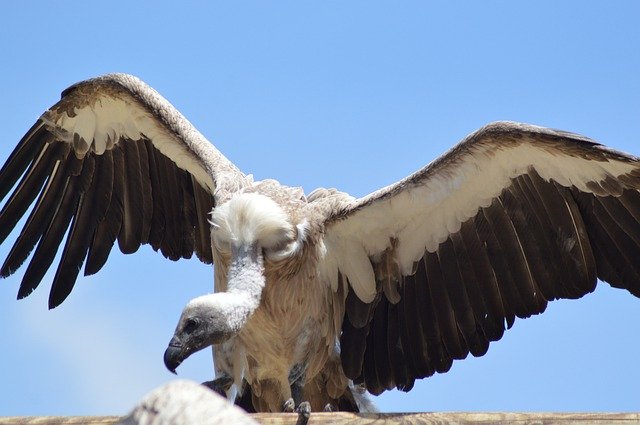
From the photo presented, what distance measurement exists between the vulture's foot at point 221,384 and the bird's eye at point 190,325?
99cm

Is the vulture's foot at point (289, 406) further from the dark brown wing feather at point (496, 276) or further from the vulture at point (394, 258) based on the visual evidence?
the dark brown wing feather at point (496, 276)

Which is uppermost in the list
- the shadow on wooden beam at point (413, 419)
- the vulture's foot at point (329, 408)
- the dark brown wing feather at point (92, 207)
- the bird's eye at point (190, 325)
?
the dark brown wing feather at point (92, 207)

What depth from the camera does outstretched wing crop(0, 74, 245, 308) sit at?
9680 millimetres

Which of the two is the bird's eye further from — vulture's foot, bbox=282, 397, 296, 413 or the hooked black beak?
vulture's foot, bbox=282, 397, 296, 413

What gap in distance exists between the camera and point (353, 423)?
20.4ft

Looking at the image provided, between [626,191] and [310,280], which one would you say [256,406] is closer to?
[310,280]

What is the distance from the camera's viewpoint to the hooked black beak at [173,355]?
24.3 feet

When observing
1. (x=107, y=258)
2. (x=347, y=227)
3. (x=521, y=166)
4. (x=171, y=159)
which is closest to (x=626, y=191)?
(x=521, y=166)

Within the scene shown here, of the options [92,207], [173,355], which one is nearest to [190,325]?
[173,355]

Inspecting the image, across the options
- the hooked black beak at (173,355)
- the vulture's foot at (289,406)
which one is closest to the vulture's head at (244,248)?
the hooked black beak at (173,355)

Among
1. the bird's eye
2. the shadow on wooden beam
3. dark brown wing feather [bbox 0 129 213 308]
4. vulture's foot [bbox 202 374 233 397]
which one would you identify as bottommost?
the shadow on wooden beam

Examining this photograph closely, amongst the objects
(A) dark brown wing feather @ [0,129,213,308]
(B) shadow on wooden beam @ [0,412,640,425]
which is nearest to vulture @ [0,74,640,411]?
(A) dark brown wing feather @ [0,129,213,308]

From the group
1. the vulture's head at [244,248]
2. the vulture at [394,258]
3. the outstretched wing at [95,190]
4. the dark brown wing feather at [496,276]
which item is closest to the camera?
the vulture's head at [244,248]

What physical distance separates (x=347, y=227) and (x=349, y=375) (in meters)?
1.02
